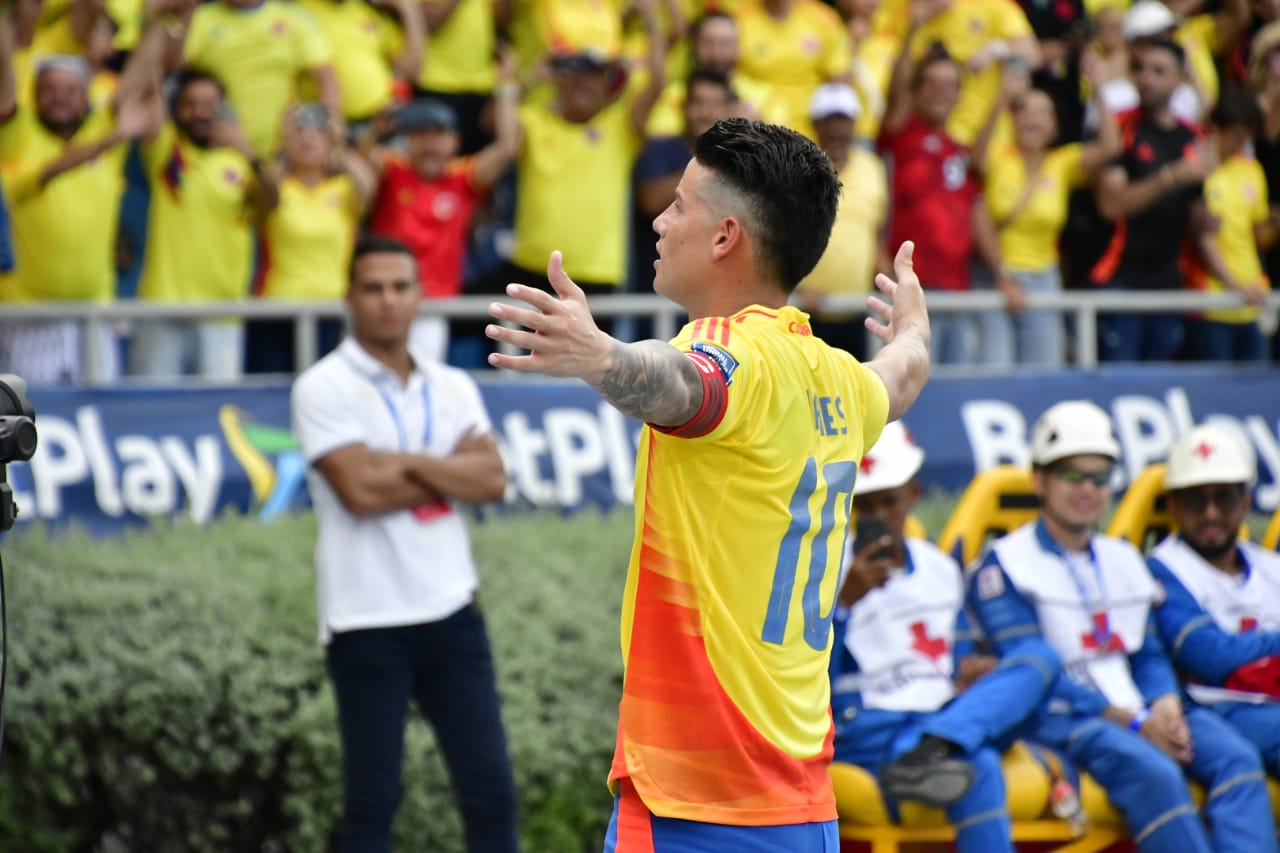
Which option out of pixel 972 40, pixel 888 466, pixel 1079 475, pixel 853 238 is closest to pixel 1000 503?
pixel 1079 475

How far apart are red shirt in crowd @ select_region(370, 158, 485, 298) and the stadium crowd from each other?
1cm

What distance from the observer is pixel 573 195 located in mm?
9836

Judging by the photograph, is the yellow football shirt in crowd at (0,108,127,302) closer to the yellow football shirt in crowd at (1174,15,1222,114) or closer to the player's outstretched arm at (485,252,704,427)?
the player's outstretched arm at (485,252,704,427)

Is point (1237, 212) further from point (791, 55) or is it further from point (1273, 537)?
point (1273, 537)

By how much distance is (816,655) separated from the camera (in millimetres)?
3475

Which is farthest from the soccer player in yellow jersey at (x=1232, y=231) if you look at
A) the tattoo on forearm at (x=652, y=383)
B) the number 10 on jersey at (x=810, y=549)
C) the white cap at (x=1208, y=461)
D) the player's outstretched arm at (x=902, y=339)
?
the tattoo on forearm at (x=652, y=383)

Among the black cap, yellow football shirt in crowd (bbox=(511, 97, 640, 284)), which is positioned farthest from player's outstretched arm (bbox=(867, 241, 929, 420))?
yellow football shirt in crowd (bbox=(511, 97, 640, 284))

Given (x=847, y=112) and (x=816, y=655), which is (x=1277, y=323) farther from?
(x=816, y=655)

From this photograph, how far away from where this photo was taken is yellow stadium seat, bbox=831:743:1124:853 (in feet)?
18.7

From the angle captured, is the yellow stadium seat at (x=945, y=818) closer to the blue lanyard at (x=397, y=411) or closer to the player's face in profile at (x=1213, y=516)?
the player's face in profile at (x=1213, y=516)

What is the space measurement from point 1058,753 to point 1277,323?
6.99m

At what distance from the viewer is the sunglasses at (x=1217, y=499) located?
6984 mm

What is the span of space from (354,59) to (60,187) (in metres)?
2.08

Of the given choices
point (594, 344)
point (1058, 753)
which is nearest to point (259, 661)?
point (1058, 753)
